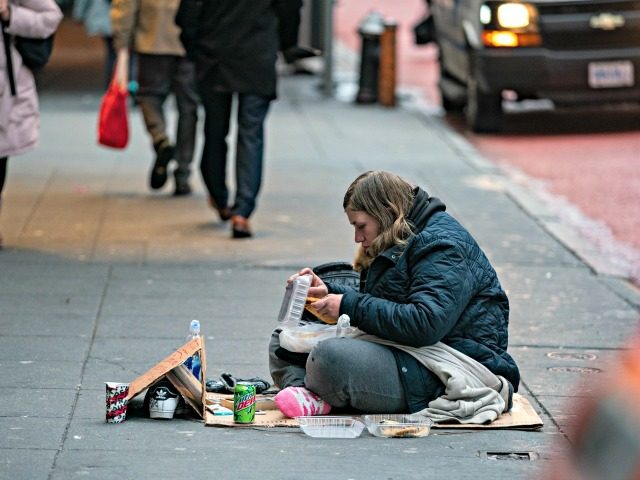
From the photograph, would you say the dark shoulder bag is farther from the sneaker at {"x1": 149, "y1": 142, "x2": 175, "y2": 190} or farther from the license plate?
the license plate

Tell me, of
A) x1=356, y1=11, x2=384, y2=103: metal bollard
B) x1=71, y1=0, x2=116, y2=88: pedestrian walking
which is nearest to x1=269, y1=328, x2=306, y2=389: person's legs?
x1=71, y1=0, x2=116, y2=88: pedestrian walking

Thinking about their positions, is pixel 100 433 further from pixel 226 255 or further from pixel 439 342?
pixel 226 255

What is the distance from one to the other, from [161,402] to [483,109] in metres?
9.16

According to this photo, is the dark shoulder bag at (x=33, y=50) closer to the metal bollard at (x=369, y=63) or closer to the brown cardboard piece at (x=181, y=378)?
the brown cardboard piece at (x=181, y=378)

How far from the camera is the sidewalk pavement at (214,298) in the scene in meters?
4.80

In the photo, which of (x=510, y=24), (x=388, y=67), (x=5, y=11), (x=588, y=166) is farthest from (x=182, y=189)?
(x=388, y=67)

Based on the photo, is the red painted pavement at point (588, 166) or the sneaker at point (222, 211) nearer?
the sneaker at point (222, 211)

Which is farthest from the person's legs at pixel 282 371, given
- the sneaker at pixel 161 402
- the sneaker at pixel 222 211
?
the sneaker at pixel 222 211

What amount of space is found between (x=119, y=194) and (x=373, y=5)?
71.7ft

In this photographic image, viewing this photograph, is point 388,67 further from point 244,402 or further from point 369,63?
point 244,402

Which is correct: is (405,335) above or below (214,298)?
above

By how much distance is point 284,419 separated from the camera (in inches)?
206

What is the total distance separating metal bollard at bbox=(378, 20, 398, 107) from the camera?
15477mm

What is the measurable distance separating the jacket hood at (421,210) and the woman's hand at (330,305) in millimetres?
384
